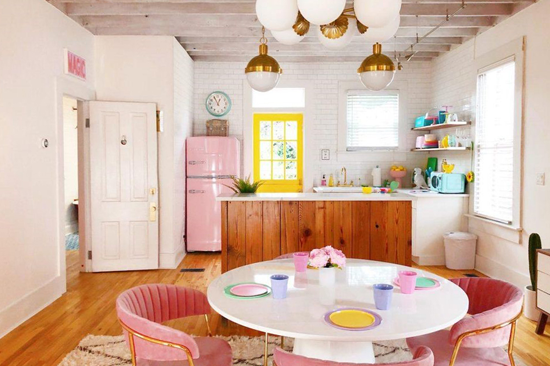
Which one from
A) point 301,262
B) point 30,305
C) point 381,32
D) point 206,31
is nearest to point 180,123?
point 206,31

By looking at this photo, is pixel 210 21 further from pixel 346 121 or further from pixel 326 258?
pixel 326 258

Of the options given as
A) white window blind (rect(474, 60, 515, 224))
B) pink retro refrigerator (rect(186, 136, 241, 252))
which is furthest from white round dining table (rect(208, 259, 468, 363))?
pink retro refrigerator (rect(186, 136, 241, 252))

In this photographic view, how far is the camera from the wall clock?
730 cm

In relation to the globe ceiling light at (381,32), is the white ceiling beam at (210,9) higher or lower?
higher

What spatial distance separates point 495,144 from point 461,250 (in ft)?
4.42

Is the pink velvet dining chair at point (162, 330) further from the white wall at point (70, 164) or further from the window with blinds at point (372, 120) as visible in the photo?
the white wall at point (70, 164)

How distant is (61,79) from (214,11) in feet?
5.74

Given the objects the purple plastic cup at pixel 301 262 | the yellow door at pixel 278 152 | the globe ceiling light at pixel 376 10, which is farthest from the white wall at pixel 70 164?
the globe ceiling light at pixel 376 10

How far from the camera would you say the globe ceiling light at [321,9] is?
2.01 meters

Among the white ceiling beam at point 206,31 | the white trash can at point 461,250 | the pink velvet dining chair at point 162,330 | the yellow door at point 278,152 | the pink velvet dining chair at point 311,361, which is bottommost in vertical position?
the white trash can at point 461,250

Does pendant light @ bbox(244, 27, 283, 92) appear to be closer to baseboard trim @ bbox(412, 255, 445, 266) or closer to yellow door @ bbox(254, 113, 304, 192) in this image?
baseboard trim @ bbox(412, 255, 445, 266)

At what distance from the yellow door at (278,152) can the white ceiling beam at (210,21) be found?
7.65ft

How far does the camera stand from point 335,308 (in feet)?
6.50

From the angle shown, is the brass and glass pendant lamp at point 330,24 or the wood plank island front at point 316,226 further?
the wood plank island front at point 316,226
